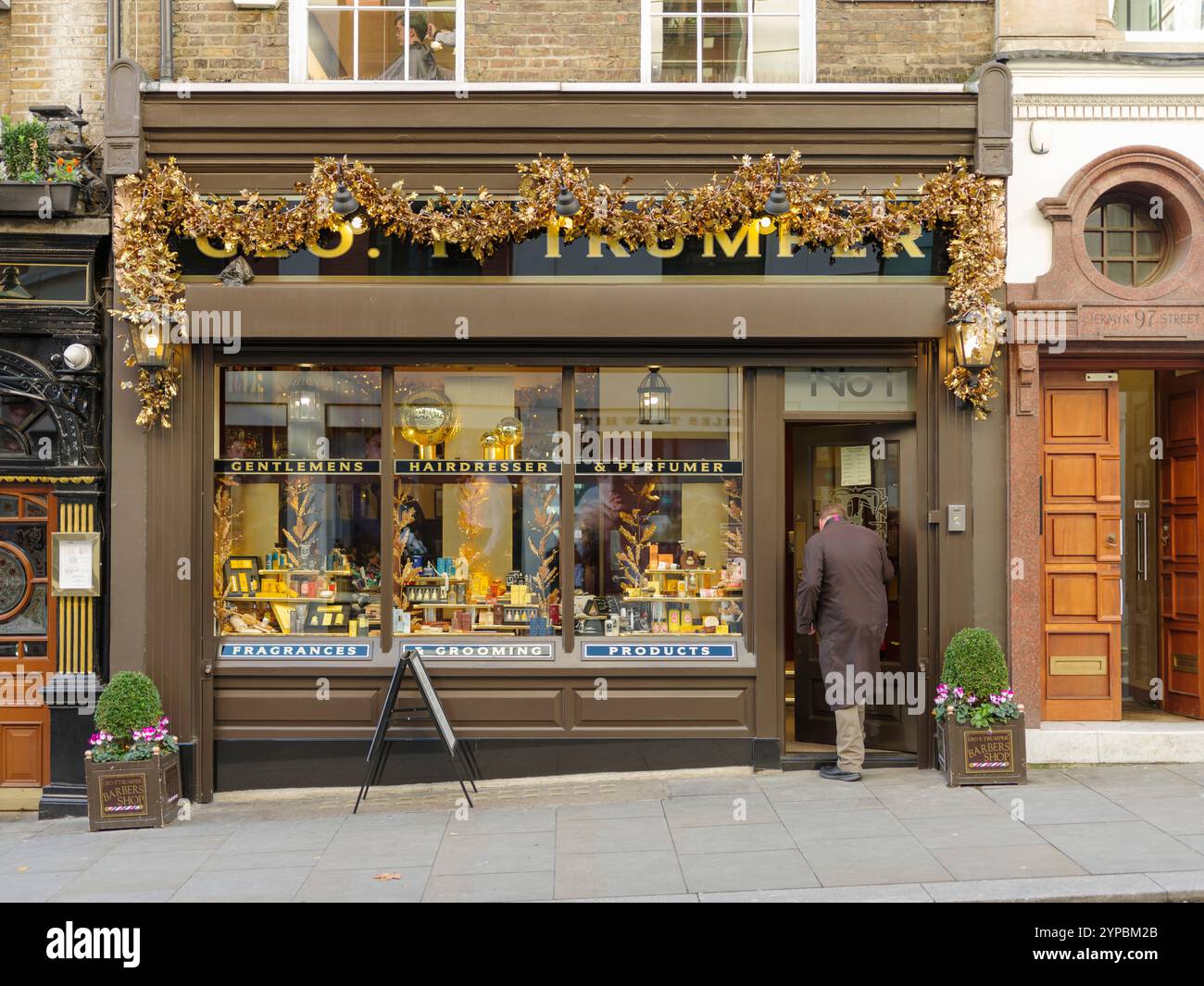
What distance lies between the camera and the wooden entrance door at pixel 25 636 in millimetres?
8461

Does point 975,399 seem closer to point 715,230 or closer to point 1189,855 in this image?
point 715,230

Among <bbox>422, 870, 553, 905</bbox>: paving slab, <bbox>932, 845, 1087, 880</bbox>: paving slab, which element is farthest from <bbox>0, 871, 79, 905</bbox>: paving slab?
<bbox>932, 845, 1087, 880</bbox>: paving slab

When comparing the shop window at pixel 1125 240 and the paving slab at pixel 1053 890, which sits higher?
the shop window at pixel 1125 240

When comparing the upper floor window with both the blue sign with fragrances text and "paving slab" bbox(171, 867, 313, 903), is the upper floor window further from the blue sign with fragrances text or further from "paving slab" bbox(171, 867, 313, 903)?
"paving slab" bbox(171, 867, 313, 903)

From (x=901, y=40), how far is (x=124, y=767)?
7996 millimetres

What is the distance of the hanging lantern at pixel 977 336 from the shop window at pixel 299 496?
15.0 ft

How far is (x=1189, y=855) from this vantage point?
20.3 ft

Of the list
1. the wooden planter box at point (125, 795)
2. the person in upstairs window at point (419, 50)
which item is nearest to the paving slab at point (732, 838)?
the wooden planter box at point (125, 795)

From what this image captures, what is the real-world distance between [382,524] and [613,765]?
267cm

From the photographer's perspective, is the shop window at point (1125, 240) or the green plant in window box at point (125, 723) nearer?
the green plant in window box at point (125, 723)

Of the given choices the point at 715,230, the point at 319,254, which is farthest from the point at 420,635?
the point at 715,230

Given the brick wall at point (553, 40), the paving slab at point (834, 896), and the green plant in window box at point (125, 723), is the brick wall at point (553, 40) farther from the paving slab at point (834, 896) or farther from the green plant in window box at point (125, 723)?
the paving slab at point (834, 896)

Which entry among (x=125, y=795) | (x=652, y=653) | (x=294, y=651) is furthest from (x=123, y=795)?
(x=652, y=653)

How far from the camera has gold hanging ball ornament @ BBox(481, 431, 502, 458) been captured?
8938 millimetres
